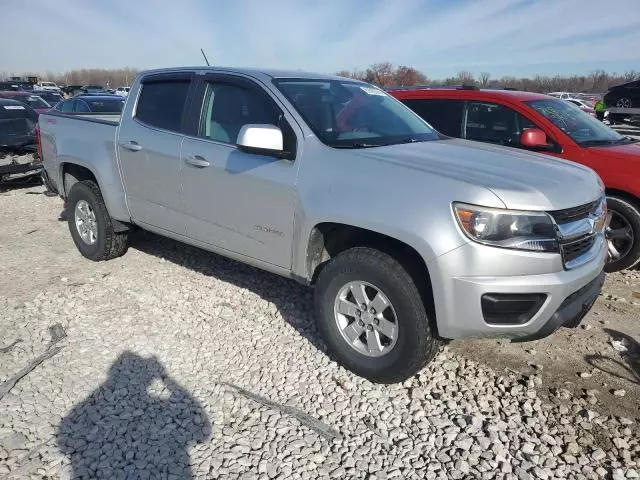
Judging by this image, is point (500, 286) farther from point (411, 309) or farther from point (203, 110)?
point (203, 110)

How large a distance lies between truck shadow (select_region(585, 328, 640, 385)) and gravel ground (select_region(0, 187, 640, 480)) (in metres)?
0.22

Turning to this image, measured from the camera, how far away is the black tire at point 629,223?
5.02 meters

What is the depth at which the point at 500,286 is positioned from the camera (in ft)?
8.78

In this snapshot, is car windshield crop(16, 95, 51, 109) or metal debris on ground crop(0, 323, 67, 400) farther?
car windshield crop(16, 95, 51, 109)

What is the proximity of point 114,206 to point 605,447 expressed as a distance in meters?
4.25

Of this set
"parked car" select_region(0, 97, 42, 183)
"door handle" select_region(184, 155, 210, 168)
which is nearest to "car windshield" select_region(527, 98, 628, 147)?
"door handle" select_region(184, 155, 210, 168)

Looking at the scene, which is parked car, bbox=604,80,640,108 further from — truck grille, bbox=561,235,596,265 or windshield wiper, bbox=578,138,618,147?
truck grille, bbox=561,235,596,265

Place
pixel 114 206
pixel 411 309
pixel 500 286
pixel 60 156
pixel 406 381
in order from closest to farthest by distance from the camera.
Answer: pixel 500 286
pixel 411 309
pixel 406 381
pixel 114 206
pixel 60 156

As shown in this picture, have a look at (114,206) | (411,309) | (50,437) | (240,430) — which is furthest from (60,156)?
(411,309)

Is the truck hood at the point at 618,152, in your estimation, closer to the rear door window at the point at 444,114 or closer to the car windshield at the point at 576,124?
the car windshield at the point at 576,124

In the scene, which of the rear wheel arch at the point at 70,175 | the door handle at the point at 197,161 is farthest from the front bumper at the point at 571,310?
the rear wheel arch at the point at 70,175

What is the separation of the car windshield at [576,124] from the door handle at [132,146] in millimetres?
3963

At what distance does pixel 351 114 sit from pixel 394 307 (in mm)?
1564

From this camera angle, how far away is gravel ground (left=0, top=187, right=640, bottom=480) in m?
2.60
